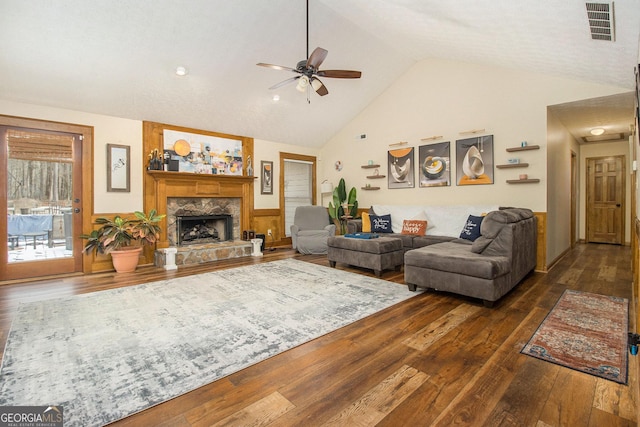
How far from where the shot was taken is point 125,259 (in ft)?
15.1

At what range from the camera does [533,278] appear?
4.02 m

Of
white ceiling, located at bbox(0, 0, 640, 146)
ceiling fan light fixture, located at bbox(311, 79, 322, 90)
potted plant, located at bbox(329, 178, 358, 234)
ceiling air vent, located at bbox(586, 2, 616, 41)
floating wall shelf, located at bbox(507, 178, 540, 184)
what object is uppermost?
white ceiling, located at bbox(0, 0, 640, 146)

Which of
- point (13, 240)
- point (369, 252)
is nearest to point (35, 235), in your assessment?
point (13, 240)

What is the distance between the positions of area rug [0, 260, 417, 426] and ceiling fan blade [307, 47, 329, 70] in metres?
2.61

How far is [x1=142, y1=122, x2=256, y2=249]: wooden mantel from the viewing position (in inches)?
203

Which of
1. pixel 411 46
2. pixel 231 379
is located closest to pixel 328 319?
pixel 231 379

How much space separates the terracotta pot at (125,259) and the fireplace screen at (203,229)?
1.01 meters

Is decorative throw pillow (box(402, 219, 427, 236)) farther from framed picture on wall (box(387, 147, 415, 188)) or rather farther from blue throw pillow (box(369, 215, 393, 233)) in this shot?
framed picture on wall (box(387, 147, 415, 188))

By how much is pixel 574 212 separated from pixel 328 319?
668 cm

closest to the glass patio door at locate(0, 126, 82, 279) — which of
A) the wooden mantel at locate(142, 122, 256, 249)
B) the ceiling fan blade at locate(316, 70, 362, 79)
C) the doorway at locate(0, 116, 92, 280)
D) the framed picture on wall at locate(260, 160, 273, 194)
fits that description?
the doorway at locate(0, 116, 92, 280)

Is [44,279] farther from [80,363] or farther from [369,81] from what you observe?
[369,81]

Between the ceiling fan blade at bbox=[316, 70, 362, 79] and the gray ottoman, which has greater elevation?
the ceiling fan blade at bbox=[316, 70, 362, 79]

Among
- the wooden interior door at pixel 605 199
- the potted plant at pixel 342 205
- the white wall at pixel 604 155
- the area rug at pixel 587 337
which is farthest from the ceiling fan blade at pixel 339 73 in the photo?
the wooden interior door at pixel 605 199

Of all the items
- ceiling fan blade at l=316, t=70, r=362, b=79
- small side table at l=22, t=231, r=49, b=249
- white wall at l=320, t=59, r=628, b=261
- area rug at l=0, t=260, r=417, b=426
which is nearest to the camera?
area rug at l=0, t=260, r=417, b=426
